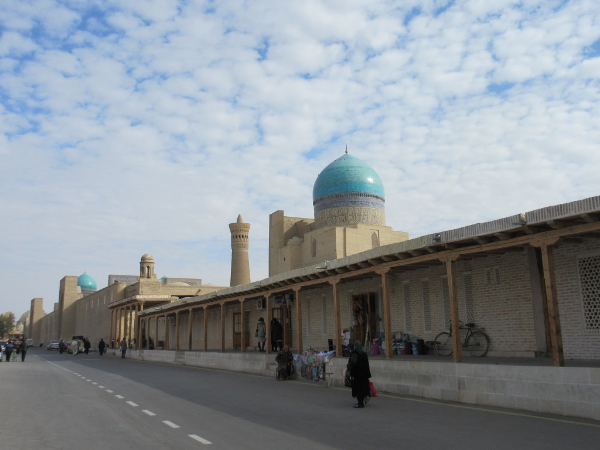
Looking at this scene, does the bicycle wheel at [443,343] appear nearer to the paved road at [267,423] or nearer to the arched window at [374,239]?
the paved road at [267,423]

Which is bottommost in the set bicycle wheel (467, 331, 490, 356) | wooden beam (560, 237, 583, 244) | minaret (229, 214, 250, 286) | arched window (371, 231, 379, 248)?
bicycle wheel (467, 331, 490, 356)

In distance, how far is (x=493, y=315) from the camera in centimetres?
1362

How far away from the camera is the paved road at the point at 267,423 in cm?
692

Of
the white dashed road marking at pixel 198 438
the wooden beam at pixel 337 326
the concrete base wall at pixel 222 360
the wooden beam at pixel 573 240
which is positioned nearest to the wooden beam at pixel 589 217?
the wooden beam at pixel 573 240

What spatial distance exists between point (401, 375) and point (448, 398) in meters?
1.66

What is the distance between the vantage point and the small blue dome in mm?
90131

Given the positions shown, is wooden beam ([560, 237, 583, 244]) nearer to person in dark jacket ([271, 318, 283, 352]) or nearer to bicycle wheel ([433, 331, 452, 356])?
bicycle wheel ([433, 331, 452, 356])

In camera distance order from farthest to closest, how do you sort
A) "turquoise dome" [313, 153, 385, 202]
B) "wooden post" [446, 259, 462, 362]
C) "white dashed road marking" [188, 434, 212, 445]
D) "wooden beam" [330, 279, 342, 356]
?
"turquoise dome" [313, 153, 385, 202] < "wooden beam" [330, 279, 342, 356] < "wooden post" [446, 259, 462, 362] < "white dashed road marking" [188, 434, 212, 445]

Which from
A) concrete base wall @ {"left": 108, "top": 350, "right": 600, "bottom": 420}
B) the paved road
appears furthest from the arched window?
the paved road

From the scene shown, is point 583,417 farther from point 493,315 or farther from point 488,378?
point 493,315

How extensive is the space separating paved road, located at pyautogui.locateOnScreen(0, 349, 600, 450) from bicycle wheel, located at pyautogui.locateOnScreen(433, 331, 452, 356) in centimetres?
344

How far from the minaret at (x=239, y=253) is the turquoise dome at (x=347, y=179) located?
858 inches

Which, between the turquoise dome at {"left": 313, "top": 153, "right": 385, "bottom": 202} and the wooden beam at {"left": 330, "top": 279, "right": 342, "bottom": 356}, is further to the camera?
the turquoise dome at {"left": 313, "top": 153, "right": 385, "bottom": 202}

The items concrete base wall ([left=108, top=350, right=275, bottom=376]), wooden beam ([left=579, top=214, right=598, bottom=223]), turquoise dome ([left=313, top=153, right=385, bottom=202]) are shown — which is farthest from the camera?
turquoise dome ([left=313, top=153, right=385, bottom=202])
